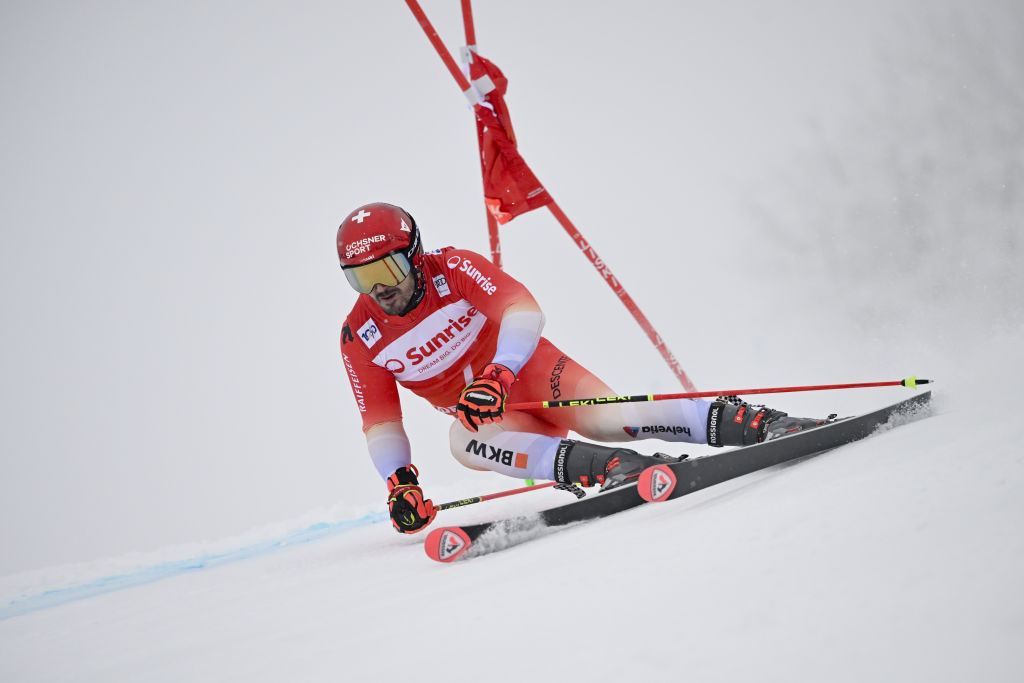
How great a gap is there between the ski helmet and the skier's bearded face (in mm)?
23

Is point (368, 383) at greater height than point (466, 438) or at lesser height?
greater

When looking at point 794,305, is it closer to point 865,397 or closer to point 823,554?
point 865,397

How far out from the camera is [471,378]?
2.71m

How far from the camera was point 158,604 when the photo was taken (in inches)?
96.0

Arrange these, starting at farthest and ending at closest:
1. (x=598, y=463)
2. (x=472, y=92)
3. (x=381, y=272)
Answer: (x=472, y=92)
(x=381, y=272)
(x=598, y=463)

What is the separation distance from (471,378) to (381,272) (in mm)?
627

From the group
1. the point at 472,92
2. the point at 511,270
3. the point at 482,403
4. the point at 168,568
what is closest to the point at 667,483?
the point at 482,403

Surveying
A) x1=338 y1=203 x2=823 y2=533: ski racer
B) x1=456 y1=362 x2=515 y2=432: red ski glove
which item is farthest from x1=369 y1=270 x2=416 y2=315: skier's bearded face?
x1=456 y1=362 x2=515 y2=432: red ski glove

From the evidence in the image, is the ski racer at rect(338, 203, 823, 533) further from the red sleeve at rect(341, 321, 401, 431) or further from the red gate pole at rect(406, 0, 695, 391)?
the red gate pole at rect(406, 0, 695, 391)

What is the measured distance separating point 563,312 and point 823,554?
20.7 ft

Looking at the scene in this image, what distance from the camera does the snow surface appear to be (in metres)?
1.03

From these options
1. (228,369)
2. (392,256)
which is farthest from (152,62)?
(392,256)

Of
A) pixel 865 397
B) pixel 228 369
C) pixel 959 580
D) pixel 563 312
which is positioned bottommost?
pixel 865 397

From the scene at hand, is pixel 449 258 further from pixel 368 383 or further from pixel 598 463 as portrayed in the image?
pixel 598 463
